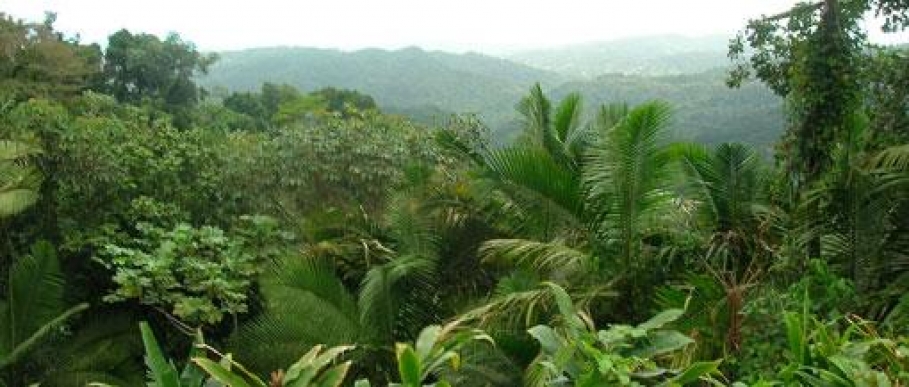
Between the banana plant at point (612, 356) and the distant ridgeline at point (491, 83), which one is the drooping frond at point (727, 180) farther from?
the distant ridgeline at point (491, 83)

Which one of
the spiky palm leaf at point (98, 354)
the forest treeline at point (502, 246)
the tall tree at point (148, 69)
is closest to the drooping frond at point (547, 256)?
the forest treeline at point (502, 246)

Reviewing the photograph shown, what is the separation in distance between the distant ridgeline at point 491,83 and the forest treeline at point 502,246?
27872 mm

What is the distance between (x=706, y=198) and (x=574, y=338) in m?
4.07

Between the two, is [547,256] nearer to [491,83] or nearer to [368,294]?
[368,294]

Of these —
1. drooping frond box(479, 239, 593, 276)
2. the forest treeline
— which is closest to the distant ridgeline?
the forest treeline

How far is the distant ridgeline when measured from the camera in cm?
4481

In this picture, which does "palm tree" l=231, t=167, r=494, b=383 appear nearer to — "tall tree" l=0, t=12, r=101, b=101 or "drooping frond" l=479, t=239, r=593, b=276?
"drooping frond" l=479, t=239, r=593, b=276

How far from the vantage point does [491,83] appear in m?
92.6

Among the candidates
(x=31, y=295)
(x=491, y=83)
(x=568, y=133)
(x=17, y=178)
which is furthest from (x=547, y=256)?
(x=491, y=83)

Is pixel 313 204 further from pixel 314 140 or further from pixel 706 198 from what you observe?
pixel 706 198

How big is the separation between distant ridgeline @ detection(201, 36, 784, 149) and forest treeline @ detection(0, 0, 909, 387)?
27872mm

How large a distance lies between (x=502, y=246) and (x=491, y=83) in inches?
3429

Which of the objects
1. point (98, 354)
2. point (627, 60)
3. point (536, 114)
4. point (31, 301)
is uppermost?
point (536, 114)

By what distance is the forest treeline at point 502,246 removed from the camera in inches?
171
